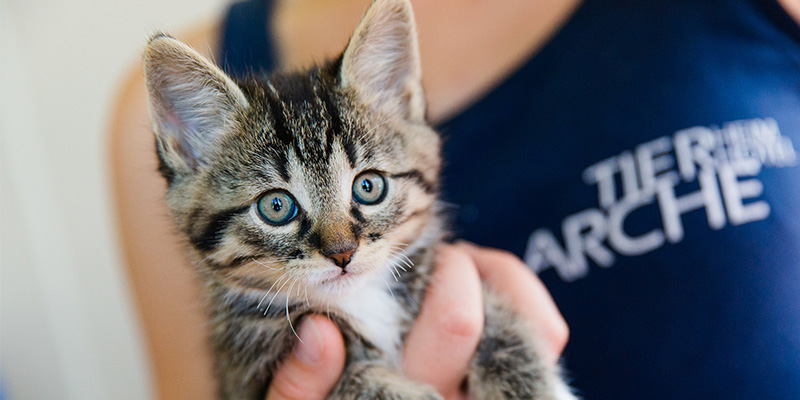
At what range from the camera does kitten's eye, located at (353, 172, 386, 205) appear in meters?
0.60

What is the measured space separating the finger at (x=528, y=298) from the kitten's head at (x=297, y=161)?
0.62 ft

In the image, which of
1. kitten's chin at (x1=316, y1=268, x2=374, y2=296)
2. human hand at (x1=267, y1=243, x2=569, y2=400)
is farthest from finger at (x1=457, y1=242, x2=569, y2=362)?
kitten's chin at (x1=316, y1=268, x2=374, y2=296)

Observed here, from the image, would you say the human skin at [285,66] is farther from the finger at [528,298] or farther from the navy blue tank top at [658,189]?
the finger at [528,298]

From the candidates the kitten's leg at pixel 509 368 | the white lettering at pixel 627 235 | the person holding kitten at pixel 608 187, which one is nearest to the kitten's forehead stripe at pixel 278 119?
the person holding kitten at pixel 608 187

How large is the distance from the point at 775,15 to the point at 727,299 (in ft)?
1.48

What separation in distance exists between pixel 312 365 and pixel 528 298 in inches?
13.0

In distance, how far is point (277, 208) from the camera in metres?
0.57

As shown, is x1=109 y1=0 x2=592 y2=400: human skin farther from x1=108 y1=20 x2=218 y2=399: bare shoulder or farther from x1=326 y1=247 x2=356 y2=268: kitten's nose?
x1=326 y1=247 x2=356 y2=268: kitten's nose

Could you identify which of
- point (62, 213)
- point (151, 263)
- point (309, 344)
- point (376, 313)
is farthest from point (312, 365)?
point (62, 213)

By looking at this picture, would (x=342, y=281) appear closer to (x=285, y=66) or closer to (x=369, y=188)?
(x=369, y=188)

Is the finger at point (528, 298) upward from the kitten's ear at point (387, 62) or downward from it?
downward

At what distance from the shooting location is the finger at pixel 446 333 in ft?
2.18

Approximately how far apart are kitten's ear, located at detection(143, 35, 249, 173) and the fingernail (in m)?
0.24

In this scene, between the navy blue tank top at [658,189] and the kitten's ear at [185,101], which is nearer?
the kitten's ear at [185,101]
